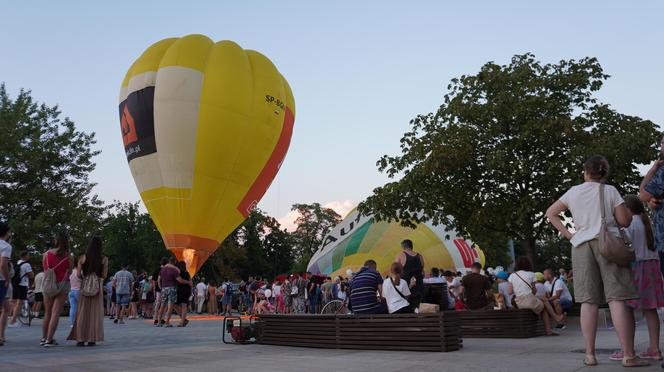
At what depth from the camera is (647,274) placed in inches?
255

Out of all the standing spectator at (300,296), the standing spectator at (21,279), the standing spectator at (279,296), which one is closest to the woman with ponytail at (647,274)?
the standing spectator at (21,279)

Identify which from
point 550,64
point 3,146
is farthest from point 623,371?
point 3,146

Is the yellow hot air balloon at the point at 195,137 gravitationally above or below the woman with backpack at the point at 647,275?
above

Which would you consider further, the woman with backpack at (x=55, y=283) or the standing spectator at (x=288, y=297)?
the standing spectator at (x=288, y=297)

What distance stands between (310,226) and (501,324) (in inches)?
3548

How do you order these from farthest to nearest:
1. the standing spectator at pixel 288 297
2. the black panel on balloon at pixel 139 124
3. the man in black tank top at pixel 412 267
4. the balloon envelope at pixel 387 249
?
the balloon envelope at pixel 387 249 → the standing spectator at pixel 288 297 → the black panel on balloon at pixel 139 124 → the man in black tank top at pixel 412 267

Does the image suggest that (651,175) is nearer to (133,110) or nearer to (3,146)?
(133,110)

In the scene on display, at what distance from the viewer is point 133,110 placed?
79.7 ft

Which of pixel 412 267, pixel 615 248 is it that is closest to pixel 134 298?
pixel 412 267

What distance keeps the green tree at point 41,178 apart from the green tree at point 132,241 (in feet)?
98.9

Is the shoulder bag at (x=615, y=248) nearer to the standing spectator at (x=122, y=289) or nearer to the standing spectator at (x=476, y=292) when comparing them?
the standing spectator at (x=476, y=292)

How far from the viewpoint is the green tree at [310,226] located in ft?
328

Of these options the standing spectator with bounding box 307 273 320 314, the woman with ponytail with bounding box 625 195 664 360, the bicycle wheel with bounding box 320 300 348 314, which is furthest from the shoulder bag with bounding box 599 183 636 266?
the standing spectator with bounding box 307 273 320 314

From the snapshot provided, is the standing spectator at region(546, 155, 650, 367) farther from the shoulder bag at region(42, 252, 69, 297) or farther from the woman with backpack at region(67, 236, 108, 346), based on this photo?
the shoulder bag at region(42, 252, 69, 297)
